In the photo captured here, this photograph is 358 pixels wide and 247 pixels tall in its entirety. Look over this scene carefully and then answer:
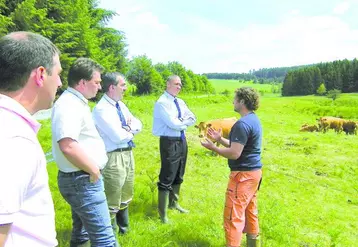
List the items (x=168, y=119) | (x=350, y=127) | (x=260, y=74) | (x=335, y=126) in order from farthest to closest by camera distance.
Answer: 1. (x=260, y=74)
2. (x=335, y=126)
3. (x=350, y=127)
4. (x=168, y=119)

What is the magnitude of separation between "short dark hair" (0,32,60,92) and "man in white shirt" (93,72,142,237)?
2.30 meters

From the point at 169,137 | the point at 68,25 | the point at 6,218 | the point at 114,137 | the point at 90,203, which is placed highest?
the point at 68,25

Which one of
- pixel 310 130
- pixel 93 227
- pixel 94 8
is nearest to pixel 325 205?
pixel 93 227

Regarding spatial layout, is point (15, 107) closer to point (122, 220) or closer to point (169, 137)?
point (122, 220)

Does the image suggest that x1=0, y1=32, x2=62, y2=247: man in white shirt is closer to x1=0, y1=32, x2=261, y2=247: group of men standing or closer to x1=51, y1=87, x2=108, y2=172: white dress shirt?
x1=0, y1=32, x2=261, y2=247: group of men standing

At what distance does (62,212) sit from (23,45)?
3997 millimetres

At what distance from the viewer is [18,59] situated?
1.43 metres

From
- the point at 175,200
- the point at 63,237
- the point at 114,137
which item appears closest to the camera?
the point at 114,137

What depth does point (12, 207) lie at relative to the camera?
3.90 feet

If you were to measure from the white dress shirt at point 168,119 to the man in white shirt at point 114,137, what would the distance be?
2.77 feet

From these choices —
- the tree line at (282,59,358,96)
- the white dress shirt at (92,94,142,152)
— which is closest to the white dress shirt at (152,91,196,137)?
the white dress shirt at (92,94,142,152)

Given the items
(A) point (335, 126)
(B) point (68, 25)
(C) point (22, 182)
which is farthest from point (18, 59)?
(B) point (68, 25)

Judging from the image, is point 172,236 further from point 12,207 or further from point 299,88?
point 299,88

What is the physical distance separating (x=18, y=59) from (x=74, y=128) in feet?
4.41
